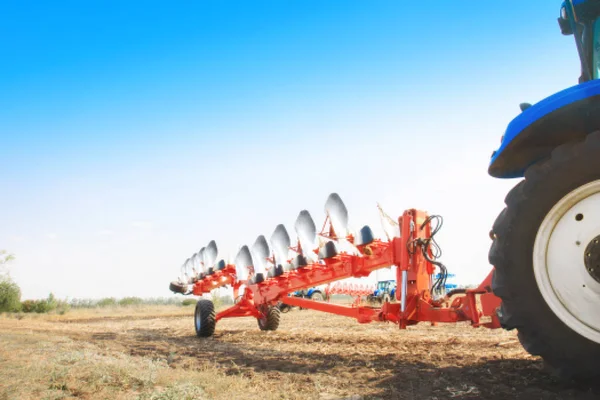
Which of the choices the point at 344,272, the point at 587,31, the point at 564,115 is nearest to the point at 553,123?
the point at 564,115

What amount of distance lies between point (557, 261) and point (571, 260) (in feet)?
0.23

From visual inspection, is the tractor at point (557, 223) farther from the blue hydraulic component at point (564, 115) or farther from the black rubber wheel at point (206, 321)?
the black rubber wheel at point (206, 321)

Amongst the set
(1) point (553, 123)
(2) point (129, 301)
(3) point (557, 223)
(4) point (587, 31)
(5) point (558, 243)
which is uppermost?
(4) point (587, 31)

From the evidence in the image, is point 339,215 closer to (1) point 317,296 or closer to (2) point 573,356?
(2) point 573,356

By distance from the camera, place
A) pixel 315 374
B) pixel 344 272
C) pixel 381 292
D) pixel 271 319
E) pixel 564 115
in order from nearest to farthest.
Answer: pixel 564 115, pixel 315 374, pixel 344 272, pixel 271 319, pixel 381 292

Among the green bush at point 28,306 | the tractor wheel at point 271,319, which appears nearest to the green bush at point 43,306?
the green bush at point 28,306

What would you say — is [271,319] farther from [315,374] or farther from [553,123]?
[553,123]

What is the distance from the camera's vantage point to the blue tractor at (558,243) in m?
2.30

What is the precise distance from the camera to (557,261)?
245cm

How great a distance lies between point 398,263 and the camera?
→ 222 inches

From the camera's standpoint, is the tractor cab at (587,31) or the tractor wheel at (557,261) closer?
the tractor wheel at (557,261)

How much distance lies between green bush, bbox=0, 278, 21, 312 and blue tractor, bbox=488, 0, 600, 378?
36306 mm

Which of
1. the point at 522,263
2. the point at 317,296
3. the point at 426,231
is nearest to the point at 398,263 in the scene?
the point at 426,231

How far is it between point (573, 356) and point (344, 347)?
14.7 feet
